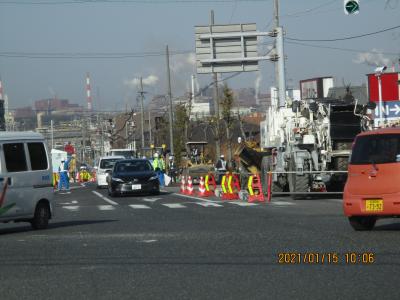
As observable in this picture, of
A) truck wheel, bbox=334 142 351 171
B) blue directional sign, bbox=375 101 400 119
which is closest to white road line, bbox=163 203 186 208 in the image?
truck wheel, bbox=334 142 351 171

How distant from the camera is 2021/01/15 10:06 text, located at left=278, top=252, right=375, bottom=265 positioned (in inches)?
448

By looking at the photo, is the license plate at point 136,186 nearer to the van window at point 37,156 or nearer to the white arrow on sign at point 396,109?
the white arrow on sign at point 396,109

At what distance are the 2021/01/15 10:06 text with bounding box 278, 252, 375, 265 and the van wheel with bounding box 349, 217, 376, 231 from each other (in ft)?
11.1

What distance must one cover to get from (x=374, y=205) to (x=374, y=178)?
1.57 ft

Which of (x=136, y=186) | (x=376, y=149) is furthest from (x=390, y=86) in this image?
(x=376, y=149)

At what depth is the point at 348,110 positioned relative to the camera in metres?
27.8

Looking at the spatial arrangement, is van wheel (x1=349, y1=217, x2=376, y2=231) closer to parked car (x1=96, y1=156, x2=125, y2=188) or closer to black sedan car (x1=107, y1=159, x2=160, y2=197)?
black sedan car (x1=107, y1=159, x2=160, y2=197)

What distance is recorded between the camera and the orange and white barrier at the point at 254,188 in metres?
27.8

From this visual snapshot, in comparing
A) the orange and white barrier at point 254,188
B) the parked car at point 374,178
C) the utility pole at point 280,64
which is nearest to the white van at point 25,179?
the parked car at point 374,178

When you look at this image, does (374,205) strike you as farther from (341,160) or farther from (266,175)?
(266,175)

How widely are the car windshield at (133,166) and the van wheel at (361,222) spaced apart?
20307 mm

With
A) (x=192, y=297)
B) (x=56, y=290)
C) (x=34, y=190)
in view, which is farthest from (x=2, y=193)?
(x=192, y=297)

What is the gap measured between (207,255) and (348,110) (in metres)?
16.4

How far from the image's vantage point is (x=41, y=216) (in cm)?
1855
